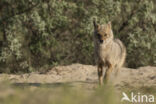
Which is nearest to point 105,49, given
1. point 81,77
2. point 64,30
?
point 81,77

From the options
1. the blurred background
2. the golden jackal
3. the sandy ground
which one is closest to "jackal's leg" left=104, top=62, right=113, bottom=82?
the golden jackal

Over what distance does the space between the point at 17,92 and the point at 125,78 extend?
8.97 m

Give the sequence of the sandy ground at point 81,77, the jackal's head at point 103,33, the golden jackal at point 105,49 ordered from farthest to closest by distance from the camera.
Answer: the sandy ground at point 81,77, the golden jackal at point 105,49, the jackal's head at point 103,33

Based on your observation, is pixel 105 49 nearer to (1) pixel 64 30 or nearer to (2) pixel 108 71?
(2) pixel 108 71

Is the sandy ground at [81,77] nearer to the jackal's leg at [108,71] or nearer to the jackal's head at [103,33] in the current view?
the jackal's leg at [108,71]

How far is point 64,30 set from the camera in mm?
18203

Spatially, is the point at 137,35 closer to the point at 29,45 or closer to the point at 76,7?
the point at 76,7

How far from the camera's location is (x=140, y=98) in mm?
8242

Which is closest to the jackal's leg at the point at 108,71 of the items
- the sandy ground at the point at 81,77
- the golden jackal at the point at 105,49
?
the golden jackal at the point at 105,49

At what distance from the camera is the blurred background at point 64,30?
52.1 ft

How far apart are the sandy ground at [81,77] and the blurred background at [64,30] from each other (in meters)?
2.68

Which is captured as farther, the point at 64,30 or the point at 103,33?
the point at 64,30

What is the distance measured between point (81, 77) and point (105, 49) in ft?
8.59

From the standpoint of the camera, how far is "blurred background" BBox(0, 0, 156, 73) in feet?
52.1
